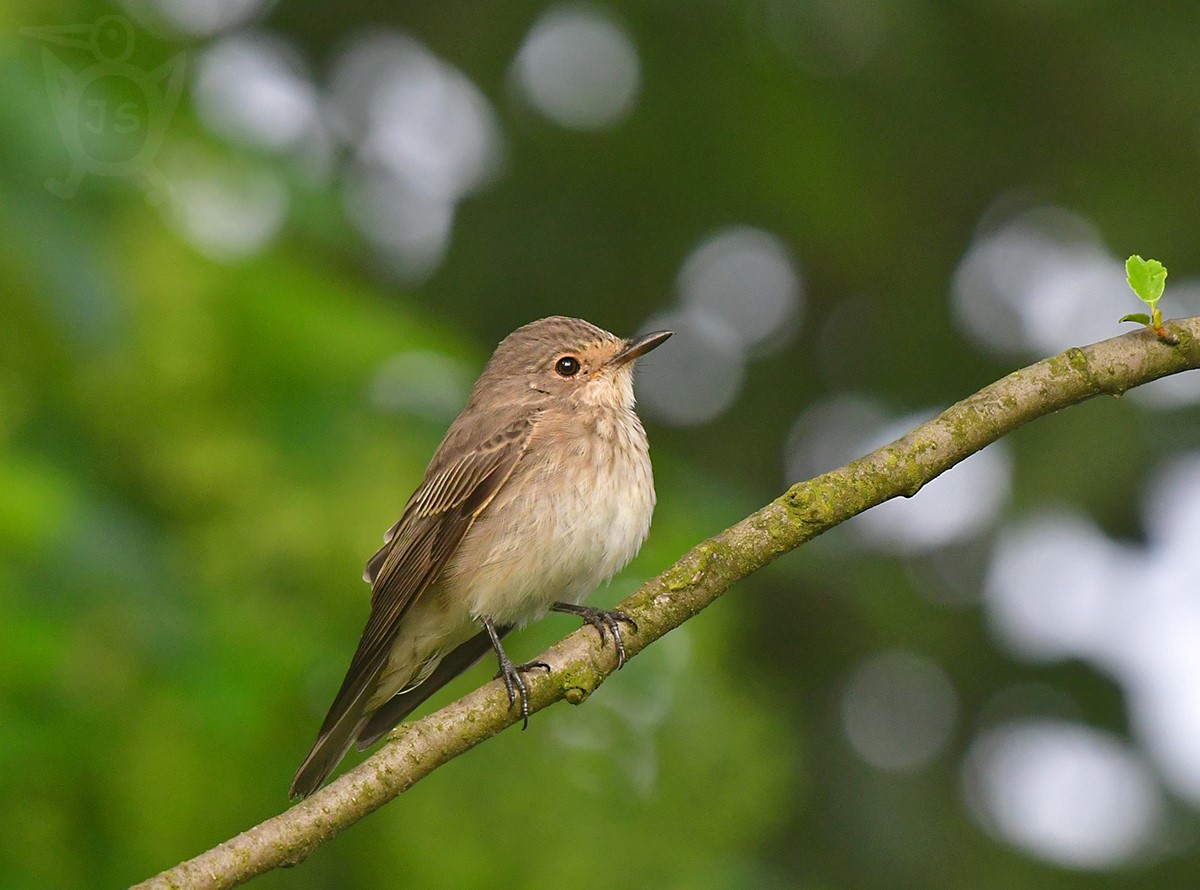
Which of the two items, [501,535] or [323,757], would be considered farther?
[501,535]

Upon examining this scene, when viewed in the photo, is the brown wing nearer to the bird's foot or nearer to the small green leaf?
the bird's foot

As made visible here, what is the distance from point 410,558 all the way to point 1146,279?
2.92 metres

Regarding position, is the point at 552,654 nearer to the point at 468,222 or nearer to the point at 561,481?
the point at 561,481

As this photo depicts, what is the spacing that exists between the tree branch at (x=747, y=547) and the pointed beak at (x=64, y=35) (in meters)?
2.89

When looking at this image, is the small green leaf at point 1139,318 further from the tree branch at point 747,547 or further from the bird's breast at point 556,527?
the bird's breast at point 556,527

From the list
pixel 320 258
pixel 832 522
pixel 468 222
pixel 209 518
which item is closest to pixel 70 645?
pixel 209 518

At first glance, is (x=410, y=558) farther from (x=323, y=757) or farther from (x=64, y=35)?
(x=64, y=35)

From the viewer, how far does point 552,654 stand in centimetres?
433

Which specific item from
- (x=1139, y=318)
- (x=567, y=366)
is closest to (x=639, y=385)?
(x=567, y=366)

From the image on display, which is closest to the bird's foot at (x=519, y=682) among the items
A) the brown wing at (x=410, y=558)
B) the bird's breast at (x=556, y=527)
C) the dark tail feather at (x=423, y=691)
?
the brown wing at (x=410, y=558)

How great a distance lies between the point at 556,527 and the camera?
567 centimetres

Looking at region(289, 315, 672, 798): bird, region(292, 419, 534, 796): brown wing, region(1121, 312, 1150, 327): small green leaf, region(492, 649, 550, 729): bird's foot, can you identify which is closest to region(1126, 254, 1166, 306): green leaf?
region(1121, 312, 1150, 327): small green leaf

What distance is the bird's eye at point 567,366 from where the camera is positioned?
6.27 metres

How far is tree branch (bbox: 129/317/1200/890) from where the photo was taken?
3807 millimetres
